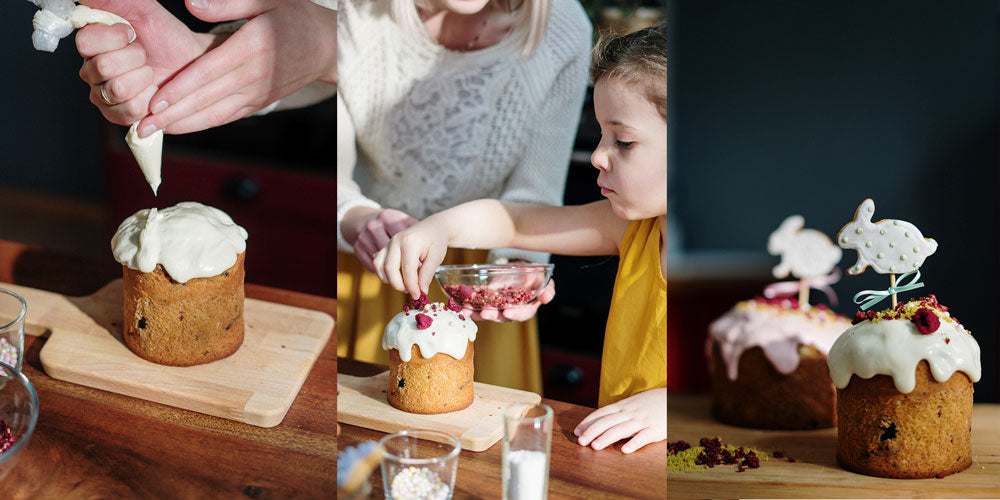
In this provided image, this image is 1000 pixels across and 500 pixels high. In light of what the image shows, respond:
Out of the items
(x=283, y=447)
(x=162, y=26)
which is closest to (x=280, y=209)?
(x=162, y=26)

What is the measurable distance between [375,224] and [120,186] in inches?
43.1

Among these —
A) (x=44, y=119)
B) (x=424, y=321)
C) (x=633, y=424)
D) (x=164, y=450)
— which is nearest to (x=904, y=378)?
(x=633, y=424)

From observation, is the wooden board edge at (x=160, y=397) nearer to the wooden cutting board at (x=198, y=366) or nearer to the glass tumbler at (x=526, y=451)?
the wooden cutting board at (x=198, y=366)

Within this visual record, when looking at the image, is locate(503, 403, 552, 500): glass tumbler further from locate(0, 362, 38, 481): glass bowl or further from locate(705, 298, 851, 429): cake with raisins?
locate(705, 298, 851, 429): cake with raisins

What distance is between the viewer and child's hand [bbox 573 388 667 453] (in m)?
0.96

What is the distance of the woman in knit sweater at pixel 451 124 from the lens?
3.26ft

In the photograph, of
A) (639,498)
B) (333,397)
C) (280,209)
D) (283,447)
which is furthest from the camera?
(280,209)

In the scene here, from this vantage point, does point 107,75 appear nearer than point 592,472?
No

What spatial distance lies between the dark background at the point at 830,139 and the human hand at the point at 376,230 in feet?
5.13

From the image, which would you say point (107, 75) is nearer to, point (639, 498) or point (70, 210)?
point (639, 498)

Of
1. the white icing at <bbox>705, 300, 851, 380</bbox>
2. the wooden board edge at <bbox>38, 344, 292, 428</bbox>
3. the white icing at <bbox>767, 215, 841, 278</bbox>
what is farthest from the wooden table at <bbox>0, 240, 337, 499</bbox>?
the white icing at <bbox>767, 215, 841, 278</bbox>

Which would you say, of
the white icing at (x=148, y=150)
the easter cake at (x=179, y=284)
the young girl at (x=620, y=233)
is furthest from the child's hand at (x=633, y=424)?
the white icing at (x=148, y=150)

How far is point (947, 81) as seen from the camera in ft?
8.12

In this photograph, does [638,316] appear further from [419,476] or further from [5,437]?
[5,437]
